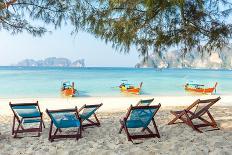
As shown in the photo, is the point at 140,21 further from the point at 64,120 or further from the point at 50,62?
the point at 50,62

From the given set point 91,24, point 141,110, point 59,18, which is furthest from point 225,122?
point 59,18

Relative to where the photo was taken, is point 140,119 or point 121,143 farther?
point 140,119

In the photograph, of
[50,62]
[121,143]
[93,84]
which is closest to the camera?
[121,143]

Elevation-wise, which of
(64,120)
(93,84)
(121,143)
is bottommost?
(93,84)

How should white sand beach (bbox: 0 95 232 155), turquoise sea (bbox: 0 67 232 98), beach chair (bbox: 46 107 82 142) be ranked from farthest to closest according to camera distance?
turquoise sea (bbox: 0 67 232 98) < beach chair (bbox: 46 107 82 142) < white sand beach (bbox: 0 95 232 155)

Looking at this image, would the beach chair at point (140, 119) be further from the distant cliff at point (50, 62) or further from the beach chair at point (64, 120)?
the distant cliff at point (50, 62)

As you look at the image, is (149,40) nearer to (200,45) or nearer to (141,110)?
(200,45)

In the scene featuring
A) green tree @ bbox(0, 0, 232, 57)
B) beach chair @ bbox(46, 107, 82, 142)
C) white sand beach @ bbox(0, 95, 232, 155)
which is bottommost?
white sand beach @ bbox(0, 95, 232, 155)

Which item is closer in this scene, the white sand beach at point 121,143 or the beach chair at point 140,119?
the white sand beach at point 121,143

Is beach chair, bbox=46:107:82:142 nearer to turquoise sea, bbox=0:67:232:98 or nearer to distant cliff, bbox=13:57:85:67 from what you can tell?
turquoise sea, bbox=0:67:232:98

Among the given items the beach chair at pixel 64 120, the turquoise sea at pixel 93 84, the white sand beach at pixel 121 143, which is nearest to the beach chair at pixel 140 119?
the white sand beach at pixel 121 143

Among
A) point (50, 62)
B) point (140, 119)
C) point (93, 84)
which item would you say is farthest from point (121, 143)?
point (50, 62)

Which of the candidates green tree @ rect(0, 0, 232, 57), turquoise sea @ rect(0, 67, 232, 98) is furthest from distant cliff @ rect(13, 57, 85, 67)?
green tree @ rect(0, 0, 232, 57)

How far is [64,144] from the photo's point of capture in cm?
499
